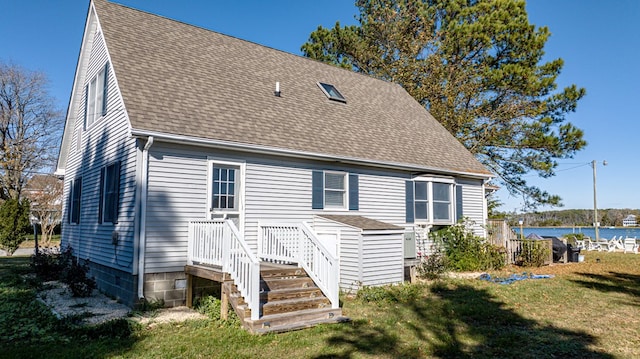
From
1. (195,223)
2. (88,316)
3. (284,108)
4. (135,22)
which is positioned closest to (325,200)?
(284,108)

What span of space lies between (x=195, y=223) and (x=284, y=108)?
4.79 metres

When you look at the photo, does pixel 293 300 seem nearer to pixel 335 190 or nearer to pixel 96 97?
pixel 335 190

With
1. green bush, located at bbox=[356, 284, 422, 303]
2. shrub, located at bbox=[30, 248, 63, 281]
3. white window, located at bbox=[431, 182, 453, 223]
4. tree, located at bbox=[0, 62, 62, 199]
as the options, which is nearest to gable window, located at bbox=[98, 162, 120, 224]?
shrub, located at bbox=[30, 248, 63, 281]

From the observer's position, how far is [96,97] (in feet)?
39.6

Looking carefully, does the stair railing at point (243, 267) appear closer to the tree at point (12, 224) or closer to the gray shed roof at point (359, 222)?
the gray shed roof at point (359, 222)

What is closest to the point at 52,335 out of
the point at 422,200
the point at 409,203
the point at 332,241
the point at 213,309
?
the point at 213,309

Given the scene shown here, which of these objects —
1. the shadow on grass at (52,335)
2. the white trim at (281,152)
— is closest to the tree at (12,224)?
the shadow on grass at (52,335)

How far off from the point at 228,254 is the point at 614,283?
34.6 ft

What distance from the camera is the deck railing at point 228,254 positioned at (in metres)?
6.76

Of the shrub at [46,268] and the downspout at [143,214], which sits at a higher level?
the downspout at [143,214]

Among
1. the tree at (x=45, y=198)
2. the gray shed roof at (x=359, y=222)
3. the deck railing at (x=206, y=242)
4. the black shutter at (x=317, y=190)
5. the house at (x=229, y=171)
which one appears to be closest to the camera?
the deck railing at (x=206, y=242)

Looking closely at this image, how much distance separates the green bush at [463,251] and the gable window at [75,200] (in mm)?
10850

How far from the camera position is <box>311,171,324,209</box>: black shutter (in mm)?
11531

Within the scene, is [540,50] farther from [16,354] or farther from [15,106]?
[15,106]
